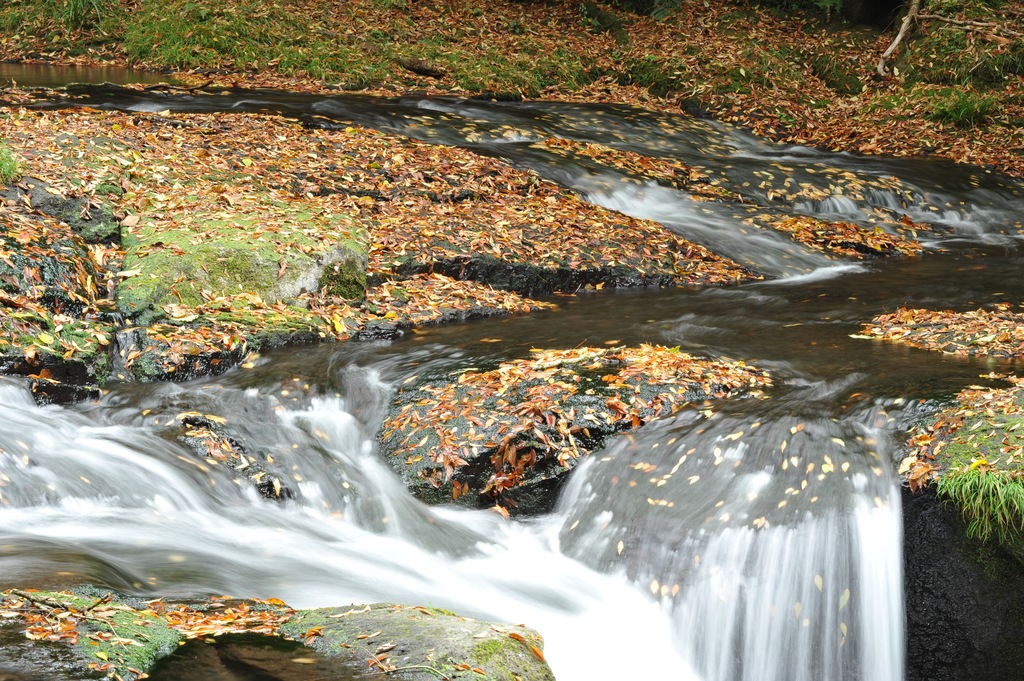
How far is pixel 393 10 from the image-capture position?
1944 cm

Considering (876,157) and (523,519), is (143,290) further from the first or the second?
(876,157)

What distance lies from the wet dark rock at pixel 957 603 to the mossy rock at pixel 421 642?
7.71 ft

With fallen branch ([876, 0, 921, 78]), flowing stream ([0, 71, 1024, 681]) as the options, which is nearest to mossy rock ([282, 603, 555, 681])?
flowing stream ([0, 71, 1024, 681])

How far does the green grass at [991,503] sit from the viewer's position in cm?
491

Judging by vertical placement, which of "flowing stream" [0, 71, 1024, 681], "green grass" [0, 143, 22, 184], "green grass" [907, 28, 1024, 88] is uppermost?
"green grass" [907, 28, 1024, 88]

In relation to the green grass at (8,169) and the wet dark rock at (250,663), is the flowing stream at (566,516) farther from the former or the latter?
the green grass at (8,169)

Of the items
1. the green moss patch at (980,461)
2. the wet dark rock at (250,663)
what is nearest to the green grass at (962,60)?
the green moss patch at (980,461)

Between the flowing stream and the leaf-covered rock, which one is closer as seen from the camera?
the flowing stream

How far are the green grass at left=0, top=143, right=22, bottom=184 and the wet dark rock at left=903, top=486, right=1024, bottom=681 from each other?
306 inches

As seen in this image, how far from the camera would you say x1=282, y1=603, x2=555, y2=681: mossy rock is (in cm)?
331

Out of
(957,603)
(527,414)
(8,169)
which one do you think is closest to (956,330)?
(957,603)

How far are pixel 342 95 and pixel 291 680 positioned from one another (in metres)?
13.1

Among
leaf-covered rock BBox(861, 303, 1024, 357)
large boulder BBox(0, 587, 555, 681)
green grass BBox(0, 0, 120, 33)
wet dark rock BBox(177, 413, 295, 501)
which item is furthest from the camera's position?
green grass BBox(0, 0, 120, 33)

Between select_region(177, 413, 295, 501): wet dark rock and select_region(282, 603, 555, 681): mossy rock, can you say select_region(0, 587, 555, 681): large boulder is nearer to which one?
select_region(282, 603, 555, 681): mossy rock
